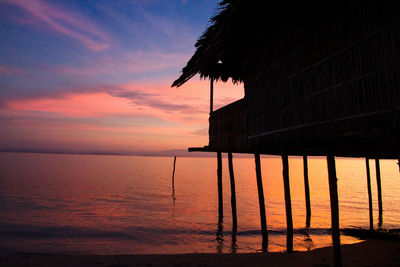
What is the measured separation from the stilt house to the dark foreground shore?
3.37 m

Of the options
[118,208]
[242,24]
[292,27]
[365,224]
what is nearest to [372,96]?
[292,27]

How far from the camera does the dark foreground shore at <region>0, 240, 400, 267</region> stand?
8.88 m

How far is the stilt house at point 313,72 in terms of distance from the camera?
5559 mm

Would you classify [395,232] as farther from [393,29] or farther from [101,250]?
[101,250]

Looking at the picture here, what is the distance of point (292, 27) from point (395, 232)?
11.0 meters

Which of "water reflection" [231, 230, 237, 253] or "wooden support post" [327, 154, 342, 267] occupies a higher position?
"wooden support post" [327, 154, 342, 267]

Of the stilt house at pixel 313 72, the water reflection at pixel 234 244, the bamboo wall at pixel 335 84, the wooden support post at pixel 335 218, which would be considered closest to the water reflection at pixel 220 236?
the water reflection at pixel 234 244

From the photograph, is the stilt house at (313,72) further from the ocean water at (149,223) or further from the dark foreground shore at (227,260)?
the ocean water at (149,223)

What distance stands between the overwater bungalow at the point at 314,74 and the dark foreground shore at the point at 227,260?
128 centimetres

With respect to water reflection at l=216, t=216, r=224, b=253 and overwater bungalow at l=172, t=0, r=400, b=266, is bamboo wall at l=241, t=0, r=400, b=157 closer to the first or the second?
overwater bungalow at l=172, t=0, r=400, b=266

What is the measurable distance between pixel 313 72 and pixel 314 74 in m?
0.08

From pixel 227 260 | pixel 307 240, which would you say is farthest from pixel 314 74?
pixel 307 240

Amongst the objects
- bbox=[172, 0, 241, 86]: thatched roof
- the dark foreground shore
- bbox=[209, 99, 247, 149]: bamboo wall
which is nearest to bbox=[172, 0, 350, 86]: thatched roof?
bbox=[172, 0, 241, 86]: thatched roof

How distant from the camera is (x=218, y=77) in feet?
50.4
